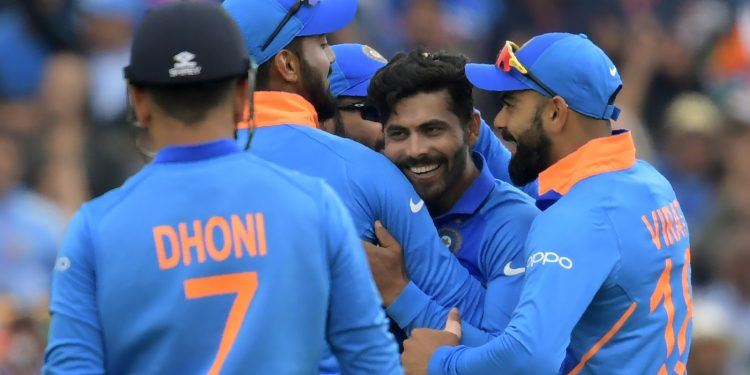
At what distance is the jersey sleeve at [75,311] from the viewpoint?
128 inches

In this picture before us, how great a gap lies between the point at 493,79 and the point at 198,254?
1776 millimetres

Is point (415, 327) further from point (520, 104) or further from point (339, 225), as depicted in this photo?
point (339, 225)

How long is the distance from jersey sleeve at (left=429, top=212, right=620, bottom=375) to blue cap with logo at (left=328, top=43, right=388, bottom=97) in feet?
3.69

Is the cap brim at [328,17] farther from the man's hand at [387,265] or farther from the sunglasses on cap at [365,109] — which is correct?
the man's hand at [387,265]

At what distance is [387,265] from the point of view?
181 inches

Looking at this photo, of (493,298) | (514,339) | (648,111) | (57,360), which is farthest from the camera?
(648,111)

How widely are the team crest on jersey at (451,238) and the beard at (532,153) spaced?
0.28 meters

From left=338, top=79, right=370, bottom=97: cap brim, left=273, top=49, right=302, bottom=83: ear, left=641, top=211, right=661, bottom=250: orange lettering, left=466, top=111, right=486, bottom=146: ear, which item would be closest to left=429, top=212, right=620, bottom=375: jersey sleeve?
left=641, top=211, right=661, bottom=250: orange lettering

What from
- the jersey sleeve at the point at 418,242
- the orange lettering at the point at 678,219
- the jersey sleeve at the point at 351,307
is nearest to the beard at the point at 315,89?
the jersey sleeve at the point at 418,242

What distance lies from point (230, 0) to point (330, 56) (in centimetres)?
36

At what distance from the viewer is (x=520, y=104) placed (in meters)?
4.89

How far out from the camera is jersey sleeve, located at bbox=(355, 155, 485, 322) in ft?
14.8

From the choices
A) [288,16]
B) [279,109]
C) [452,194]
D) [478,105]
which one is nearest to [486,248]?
[452,194]

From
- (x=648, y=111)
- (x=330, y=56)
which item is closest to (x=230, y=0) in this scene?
Result: (x=330, y=56)
